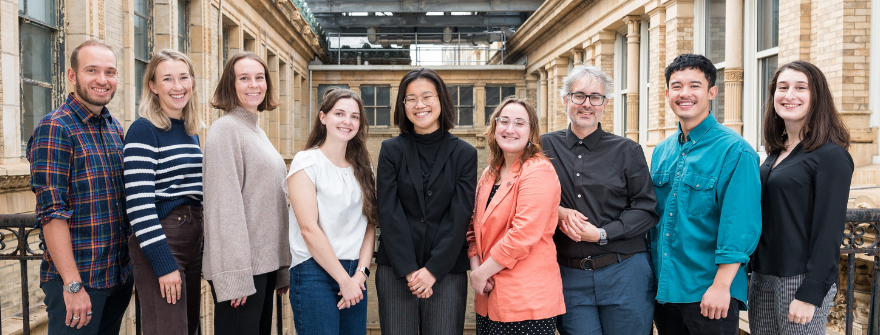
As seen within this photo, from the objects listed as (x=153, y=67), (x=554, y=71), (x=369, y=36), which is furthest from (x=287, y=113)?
(x=153, y=67)

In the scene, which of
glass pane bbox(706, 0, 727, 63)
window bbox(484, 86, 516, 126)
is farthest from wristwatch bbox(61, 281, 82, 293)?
window bbox(484, 86, 516, 126)

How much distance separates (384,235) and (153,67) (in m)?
1.53

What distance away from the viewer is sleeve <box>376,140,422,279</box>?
9.81 feet

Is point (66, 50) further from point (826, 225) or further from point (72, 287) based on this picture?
point (826, 225)

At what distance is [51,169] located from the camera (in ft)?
9.18

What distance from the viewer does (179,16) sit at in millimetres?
11250

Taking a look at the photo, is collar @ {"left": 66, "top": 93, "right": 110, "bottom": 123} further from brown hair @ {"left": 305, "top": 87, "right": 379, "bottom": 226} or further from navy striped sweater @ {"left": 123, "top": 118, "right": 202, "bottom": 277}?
brown hair @ {"left": 305, "top": 87, "right": 379, "bottom": 226}

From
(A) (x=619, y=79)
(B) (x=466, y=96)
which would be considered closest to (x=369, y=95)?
(B) (x=466, y=96)

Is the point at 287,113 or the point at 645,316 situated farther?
the point at 287,113

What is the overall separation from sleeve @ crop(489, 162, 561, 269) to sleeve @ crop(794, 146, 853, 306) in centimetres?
130

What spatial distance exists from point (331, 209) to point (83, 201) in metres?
1.22

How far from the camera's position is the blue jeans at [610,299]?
3.04 m

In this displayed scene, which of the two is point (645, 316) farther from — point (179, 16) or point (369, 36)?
point (369, 36)

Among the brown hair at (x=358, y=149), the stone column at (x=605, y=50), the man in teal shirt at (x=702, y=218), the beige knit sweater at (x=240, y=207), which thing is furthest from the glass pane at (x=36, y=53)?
the stone column at (x=605, y=50)
